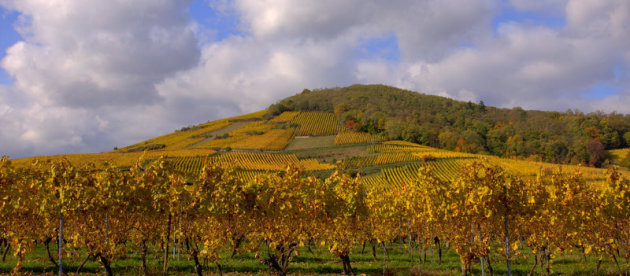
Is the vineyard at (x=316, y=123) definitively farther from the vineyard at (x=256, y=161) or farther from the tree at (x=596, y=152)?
the tree at (x=596, y=152)

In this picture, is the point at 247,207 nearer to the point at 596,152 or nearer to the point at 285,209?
the point at 285,209

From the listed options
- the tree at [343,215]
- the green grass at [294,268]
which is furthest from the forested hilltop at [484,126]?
the tree at [343,215]

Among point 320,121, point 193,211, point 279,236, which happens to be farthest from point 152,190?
point 320,121

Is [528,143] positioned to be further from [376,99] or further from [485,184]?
[485,184]

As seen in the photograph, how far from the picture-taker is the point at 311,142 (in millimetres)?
90688

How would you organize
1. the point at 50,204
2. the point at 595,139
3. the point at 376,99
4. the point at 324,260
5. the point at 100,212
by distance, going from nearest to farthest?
the point at 50,204 → the point at 100,212 → the point at 324,260 → the point at 595,139 → the point at 376,99

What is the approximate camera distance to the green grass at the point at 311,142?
86.6 m

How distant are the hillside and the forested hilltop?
27 centimetres

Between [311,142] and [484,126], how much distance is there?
188ft

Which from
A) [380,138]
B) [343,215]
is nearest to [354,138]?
[380,138]

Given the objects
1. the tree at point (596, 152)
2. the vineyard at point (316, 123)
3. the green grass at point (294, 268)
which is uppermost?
the vineyard at point (316, 123)

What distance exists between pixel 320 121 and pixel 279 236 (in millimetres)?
101635

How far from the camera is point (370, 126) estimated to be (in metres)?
103

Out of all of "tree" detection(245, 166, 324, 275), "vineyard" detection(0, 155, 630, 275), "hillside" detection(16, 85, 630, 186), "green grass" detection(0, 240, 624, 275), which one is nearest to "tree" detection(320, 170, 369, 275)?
"vineyard" detection(0, 155, 630, 275)
